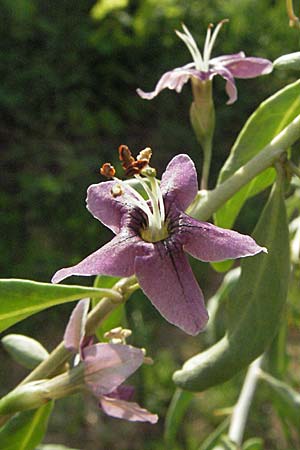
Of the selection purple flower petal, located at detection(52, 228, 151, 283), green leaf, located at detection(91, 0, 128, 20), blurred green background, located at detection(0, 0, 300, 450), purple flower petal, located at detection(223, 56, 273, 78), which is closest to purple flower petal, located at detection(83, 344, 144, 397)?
purple flower petal, located at detection(52, 228, 151, 283)

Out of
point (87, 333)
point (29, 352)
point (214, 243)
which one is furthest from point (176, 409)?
point (214, 243)

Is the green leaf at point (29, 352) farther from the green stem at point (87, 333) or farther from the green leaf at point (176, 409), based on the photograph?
the green leaf at point (176, 409)

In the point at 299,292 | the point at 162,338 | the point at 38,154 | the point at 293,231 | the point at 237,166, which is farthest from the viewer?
the point at 38,154

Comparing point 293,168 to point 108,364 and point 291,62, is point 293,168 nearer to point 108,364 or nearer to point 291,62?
point 291,62

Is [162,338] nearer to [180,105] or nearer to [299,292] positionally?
[299,292]

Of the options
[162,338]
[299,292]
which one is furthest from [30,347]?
[162,338]

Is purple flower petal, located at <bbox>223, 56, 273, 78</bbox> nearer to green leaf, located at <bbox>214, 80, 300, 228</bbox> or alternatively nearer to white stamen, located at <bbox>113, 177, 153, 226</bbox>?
green leaf, located at <bbox>214, 80, 300, 228</bbox>

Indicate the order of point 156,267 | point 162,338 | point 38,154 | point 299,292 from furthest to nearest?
1. point 38,154
2. point 162,338
3. point 299,292
4. point 156,267
